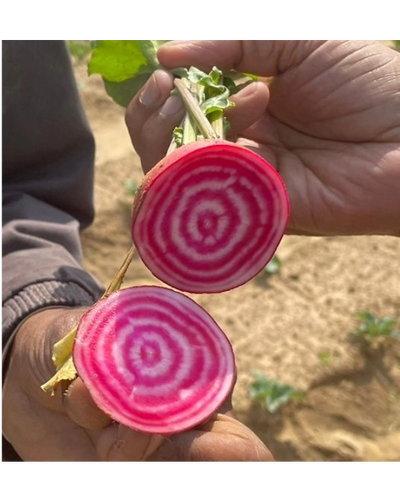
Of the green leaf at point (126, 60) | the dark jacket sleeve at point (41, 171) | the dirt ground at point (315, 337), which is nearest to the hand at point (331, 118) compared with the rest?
the green leaf at point (126, 60)

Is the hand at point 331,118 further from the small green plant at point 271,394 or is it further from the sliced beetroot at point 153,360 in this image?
the small green plant at point 271,394

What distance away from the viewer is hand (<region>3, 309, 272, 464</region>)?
1.65 meters

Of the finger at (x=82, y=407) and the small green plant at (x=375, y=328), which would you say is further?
the small green plant at (x=375, y=328)

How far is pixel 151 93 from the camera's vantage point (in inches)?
92.4

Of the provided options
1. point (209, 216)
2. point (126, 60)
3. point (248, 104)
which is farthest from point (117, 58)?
point (209, 216)

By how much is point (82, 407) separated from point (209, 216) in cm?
60

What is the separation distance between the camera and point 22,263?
2.56m

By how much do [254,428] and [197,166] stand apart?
2137 mm

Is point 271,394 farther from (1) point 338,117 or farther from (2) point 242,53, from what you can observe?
(2) point 242,53

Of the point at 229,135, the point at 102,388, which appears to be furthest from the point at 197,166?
the point at 229,135

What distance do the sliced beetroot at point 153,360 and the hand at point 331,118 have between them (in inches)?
34.0

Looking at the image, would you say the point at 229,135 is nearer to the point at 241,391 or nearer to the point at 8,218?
the point at 8,218

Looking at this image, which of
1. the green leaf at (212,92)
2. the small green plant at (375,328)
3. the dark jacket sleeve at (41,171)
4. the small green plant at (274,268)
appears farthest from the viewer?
the small green plant at (274,268)

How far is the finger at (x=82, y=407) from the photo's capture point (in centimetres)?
169
